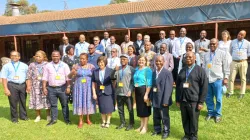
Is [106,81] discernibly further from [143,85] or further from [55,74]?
[55,74]

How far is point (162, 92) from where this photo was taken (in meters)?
4.41

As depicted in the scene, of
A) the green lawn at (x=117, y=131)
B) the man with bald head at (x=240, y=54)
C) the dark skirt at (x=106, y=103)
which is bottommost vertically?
the green lawn at (x=117, y=131)

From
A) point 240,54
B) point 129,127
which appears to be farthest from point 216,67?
point 129,127

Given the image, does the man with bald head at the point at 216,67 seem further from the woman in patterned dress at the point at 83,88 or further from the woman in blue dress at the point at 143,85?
the woman in patterned dress at the point at 83,88

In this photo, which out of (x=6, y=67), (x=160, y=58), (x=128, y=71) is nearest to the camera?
(x=160, y=58)

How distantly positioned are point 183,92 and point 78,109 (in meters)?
2.42

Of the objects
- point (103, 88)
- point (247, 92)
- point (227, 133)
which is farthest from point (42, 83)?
point (247, 92)

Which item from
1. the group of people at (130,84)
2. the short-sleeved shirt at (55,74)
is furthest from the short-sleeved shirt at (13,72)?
the short-sleeved shirt at (55,74)

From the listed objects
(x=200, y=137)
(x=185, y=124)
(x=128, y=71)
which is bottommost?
(x=200, y=137)

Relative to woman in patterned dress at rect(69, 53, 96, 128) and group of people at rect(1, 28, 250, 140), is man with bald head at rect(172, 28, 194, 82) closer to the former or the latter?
group of people at rect(1, 28, 250, 140)

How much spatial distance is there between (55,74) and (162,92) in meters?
2.54

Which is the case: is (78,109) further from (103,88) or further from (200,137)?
(200,137)

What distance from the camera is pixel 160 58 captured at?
438 cm

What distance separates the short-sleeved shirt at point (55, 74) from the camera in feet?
17.6
